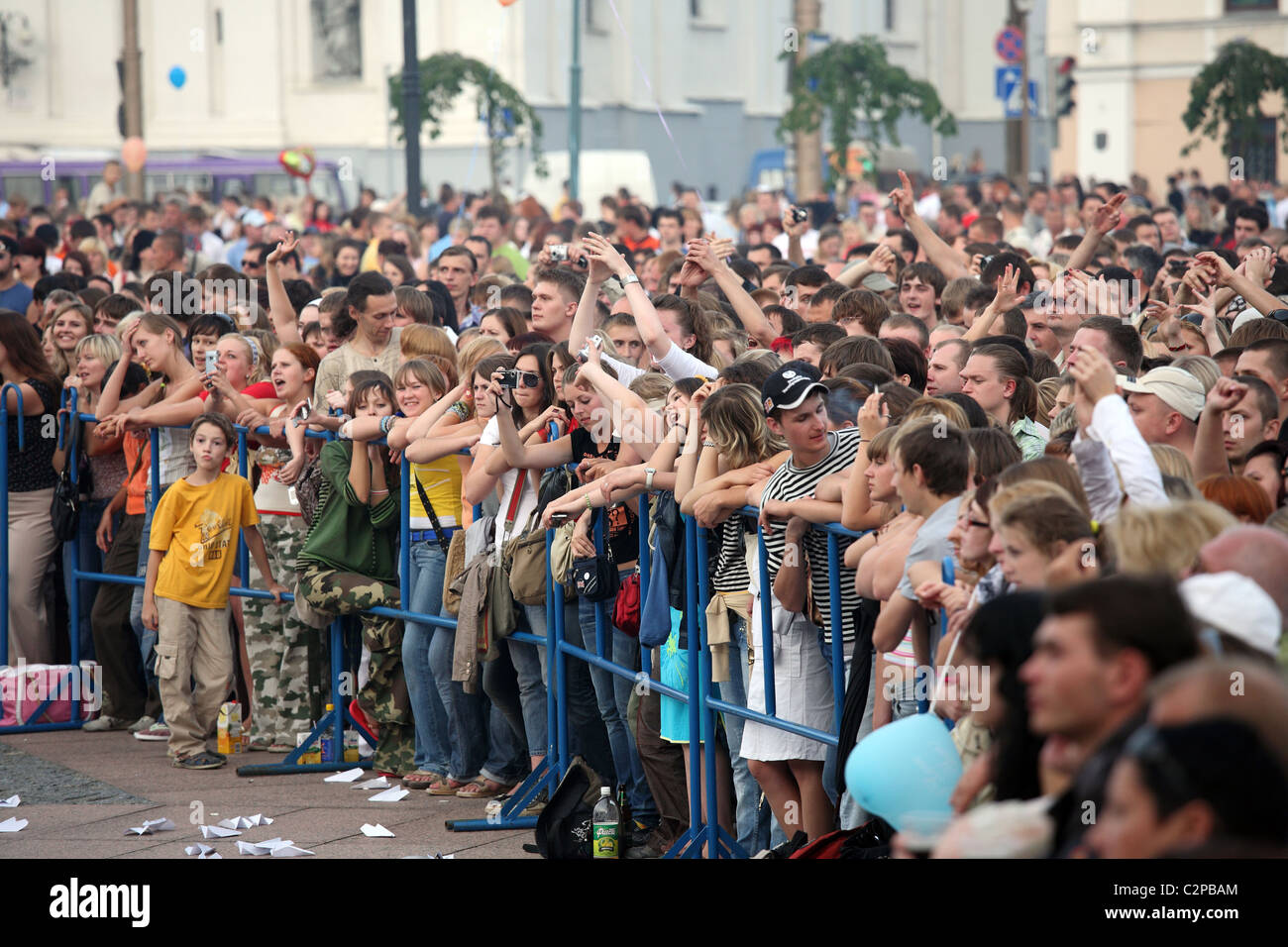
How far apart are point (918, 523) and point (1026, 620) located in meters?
1.68

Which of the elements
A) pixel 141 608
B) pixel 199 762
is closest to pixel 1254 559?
pixel 199 762

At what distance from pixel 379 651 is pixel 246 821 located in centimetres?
119

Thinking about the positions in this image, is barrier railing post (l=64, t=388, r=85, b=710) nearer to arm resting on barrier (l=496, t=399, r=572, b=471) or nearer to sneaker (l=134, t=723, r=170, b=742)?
sneaker (l=134, t=723, r=170, b=742)

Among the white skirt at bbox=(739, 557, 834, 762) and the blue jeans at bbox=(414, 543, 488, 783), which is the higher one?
the white skirt at bbox=(739, 557, 834, 762)

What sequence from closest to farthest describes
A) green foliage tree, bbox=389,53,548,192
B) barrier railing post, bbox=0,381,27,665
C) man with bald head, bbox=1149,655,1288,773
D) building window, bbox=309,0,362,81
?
man with bald head, bbox=1149,655,1288,773
barrier railing post, bbox=0,381,27,665
green foliage tree, bbox=389,53,548,192
building window, bbox=309,0,362,81

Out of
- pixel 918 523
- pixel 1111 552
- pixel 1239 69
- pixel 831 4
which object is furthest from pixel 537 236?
pixel 831 4

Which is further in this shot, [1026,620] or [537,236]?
[537,236]

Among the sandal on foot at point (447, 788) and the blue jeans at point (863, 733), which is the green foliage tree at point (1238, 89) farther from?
the blue jeans at point (863, 733)

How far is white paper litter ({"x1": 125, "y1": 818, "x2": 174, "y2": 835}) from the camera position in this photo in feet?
24.1

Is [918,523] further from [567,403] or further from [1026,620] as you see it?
[567,403]

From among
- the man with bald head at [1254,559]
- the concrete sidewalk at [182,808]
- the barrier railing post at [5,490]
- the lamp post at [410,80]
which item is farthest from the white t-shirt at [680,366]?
the lamp post at [410,80]

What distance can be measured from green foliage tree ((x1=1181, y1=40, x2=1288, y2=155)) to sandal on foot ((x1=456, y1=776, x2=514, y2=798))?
17965 mm

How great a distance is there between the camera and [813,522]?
5617 millimetres

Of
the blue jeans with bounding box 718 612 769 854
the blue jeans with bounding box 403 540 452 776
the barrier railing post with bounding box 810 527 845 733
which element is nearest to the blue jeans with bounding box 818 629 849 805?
the barrier railing post with bounding box 810 527 845 733
